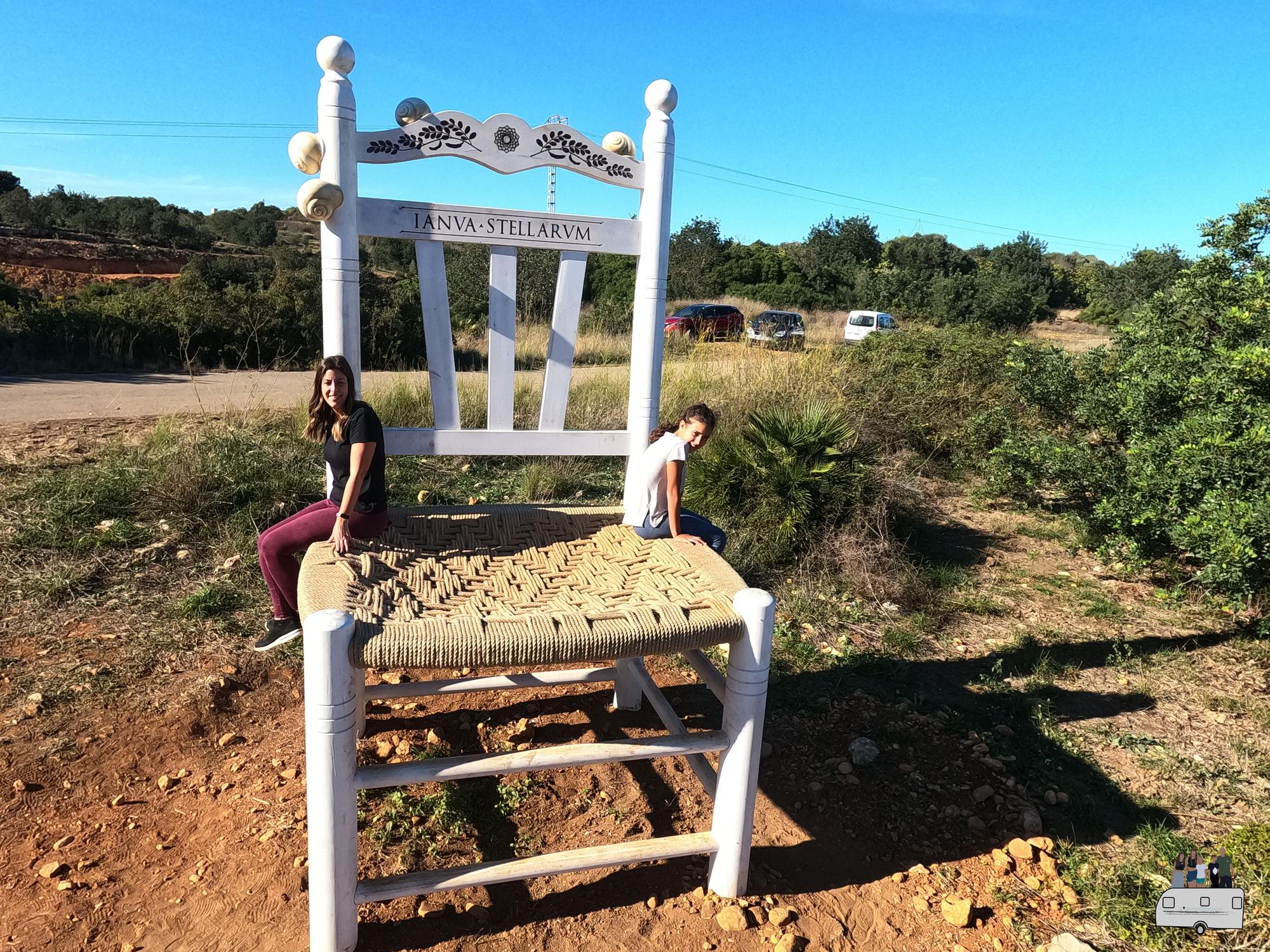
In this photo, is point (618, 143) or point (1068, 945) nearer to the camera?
point (1068, 945)

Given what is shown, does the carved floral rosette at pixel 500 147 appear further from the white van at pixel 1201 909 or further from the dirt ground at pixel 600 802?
A: the white van at pixel 1201 909

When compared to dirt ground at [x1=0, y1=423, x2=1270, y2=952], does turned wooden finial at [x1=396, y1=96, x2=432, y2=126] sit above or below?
above

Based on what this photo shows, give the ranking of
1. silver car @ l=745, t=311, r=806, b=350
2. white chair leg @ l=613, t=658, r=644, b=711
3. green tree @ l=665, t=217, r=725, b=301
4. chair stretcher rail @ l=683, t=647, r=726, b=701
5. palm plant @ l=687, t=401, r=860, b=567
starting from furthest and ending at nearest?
1. green tree @ l=665, t=217, r=725, b=301
2. silver car @ l=745, t=311, r=806, b=350
3. palm plant @ l=687, t=401, r=860, b=567
4. white chair leg @ l=613, t=658, r=644, b=711
5. chair stretcher rail @ l=683, t=647, r=726, b=701

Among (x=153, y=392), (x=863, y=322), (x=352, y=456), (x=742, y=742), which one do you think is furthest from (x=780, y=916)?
(x=863, y=322)

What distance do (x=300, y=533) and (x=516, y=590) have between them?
750mm

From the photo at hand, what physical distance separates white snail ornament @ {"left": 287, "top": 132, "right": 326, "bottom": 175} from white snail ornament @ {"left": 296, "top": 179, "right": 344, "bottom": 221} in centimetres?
9

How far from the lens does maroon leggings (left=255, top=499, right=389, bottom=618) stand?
210 centimetres

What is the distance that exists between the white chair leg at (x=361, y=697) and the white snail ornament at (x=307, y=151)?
4.20 feet

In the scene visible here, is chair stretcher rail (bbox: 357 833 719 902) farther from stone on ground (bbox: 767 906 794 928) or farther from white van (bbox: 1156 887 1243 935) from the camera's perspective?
white van (bbox: 1156 887 1243 935)

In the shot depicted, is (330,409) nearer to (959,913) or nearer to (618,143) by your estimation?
(618,143)

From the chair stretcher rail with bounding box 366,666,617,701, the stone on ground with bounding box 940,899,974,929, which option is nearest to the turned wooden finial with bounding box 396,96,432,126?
the chair stretcher rail with bounding box 366,666,617,701

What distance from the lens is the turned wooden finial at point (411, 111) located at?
2.04 m

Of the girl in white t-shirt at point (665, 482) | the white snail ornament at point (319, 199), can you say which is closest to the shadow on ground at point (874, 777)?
the girl in white t-shirt at point (665, 482)

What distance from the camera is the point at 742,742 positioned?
1715mm
